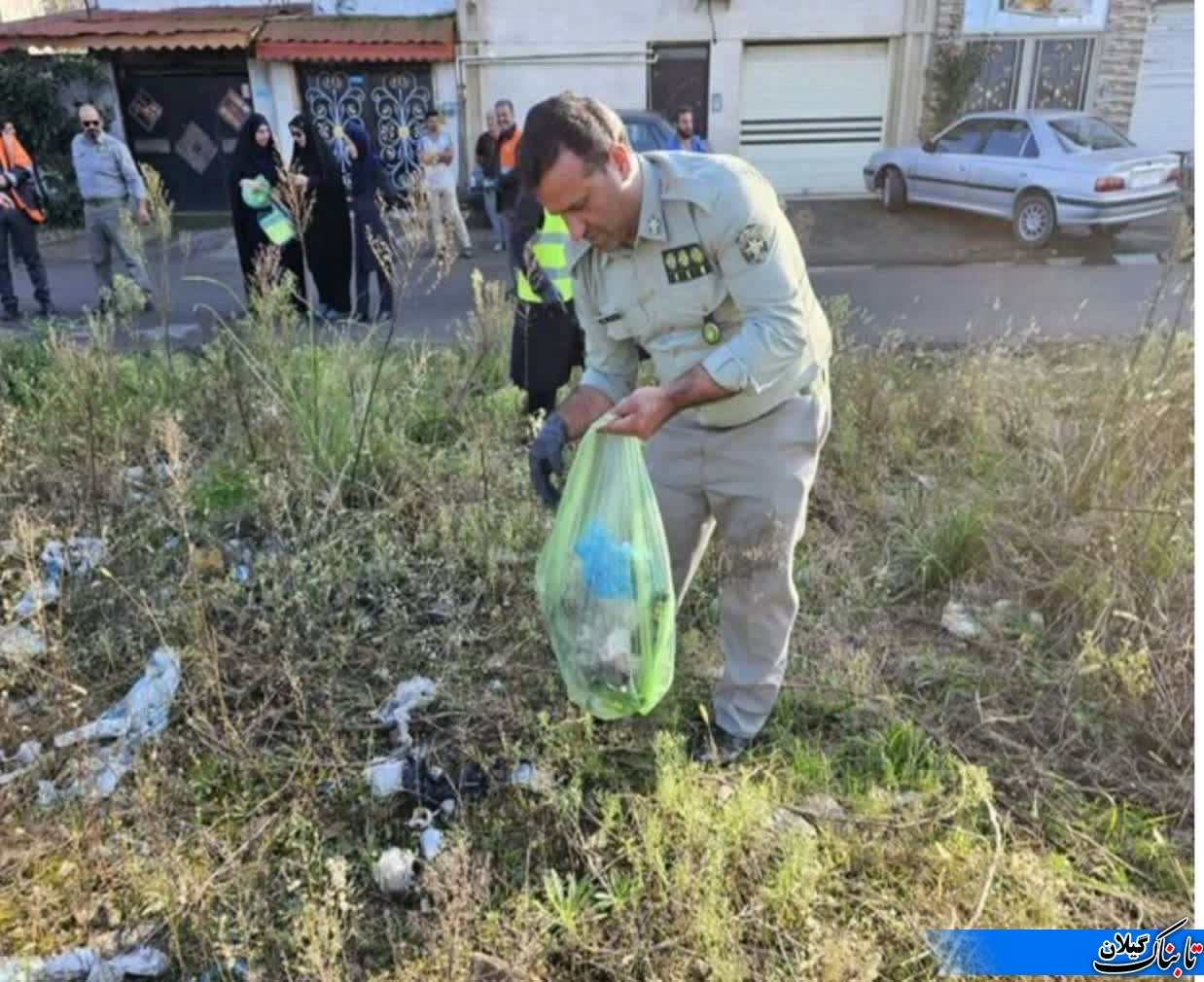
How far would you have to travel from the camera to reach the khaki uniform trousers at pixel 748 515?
2.07 metres

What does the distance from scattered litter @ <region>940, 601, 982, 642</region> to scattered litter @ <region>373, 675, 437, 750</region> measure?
153cm

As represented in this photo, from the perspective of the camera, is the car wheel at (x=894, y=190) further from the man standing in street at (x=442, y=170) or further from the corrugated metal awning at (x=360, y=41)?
the corrugated metal awning at (x=360, y=41)

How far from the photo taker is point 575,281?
85.3 inches

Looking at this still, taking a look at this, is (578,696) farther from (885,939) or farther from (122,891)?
(122,891)

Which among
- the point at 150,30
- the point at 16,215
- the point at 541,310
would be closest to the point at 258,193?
the point at 16,215

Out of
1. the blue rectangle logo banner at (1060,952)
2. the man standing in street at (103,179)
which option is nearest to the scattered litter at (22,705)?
the blue rectangle logo banner at (1060,952)

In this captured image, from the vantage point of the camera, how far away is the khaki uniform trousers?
2066mm

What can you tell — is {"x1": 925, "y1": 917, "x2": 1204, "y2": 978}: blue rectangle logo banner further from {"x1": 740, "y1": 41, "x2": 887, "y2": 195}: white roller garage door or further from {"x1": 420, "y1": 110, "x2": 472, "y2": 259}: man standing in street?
{"x1": 740, "y1": 41, "x2": 887, "y2": 195}: white roller garage door

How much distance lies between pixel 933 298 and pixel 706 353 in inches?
245

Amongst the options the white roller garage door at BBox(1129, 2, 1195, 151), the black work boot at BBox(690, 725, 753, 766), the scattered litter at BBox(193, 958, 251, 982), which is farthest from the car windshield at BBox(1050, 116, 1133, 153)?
the scattered litter at BBox(193, 958, 251, 982)

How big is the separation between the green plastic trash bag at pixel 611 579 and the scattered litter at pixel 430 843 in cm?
46

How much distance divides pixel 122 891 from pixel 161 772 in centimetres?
29

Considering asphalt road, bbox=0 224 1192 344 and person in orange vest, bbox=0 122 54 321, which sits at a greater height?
person in orange vest, bbox=0 122 54 321

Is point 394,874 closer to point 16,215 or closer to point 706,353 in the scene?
point 706,353
